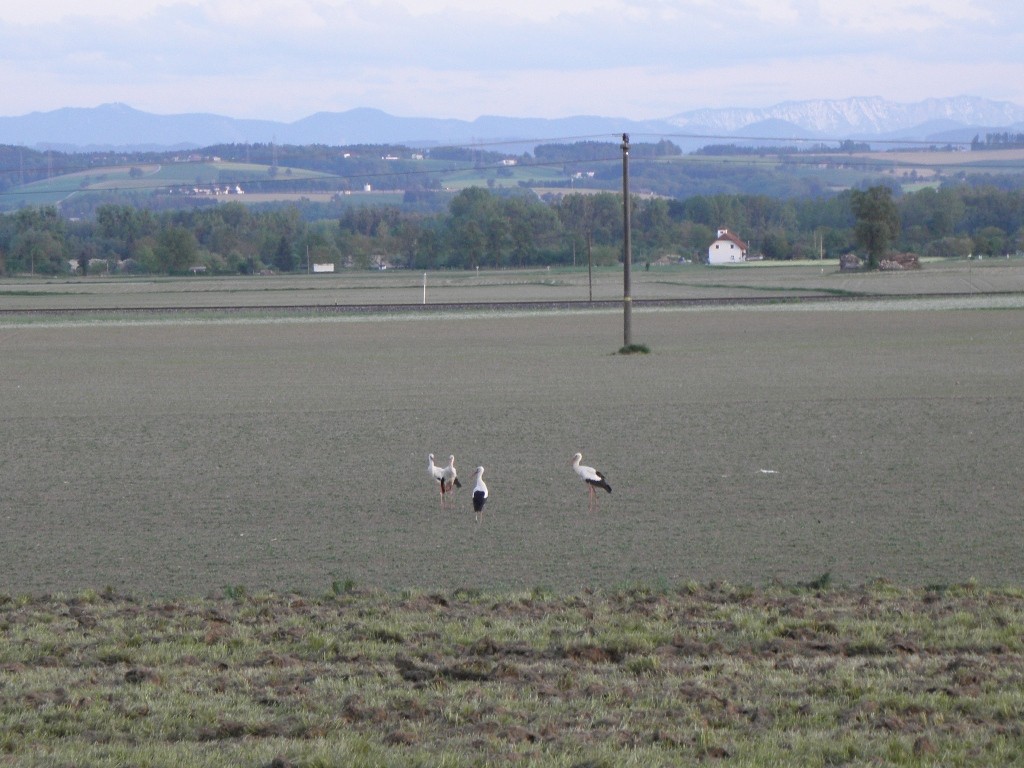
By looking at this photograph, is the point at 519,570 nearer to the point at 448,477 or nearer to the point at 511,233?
the point at 448,477

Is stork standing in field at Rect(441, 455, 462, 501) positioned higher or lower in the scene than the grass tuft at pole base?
higher

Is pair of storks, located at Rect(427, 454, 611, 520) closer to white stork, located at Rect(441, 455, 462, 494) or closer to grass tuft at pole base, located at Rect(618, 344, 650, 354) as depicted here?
white stork, located at Rect(441, 455, 462, 494)

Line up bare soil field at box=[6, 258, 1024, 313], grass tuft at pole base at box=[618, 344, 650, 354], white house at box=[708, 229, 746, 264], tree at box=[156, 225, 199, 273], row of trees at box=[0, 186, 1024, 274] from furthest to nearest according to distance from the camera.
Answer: white house at box=[708, 229, 746, 264], row of trees at box=[0, 186, 1024, 274], tree at box=[156, 225, 199, 273], bare soil field at box=[6, 258, 1024, 313], grass tuft at pole base at box=[618, 344, 650, 354]

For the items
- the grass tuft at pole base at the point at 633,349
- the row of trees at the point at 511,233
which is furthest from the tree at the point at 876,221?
the grass tuft at pole base at the point at 633,349

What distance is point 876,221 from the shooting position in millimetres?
96562

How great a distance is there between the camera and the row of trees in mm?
118375

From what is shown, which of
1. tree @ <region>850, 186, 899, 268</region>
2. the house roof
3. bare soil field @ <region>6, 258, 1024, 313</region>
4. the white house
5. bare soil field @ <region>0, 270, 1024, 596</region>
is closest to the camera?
bare soil field @ <region>0, 270, 1024, 596</region>

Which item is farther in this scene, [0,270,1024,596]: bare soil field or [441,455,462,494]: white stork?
[441,455,462,494]: white stork

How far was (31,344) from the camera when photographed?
45062mm

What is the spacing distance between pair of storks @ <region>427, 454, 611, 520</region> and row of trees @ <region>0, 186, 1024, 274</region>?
86.8 metres

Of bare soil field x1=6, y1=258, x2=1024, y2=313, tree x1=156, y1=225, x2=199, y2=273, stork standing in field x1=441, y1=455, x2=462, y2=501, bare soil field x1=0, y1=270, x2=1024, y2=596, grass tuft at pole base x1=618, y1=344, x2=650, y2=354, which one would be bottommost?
bare soil field x1=6, y1=258, x2=1024, y2=313

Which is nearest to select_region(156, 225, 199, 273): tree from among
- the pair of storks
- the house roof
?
the house roof

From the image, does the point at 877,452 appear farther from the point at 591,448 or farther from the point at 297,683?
the point at 297,683

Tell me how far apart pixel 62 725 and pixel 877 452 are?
44.7 feet
